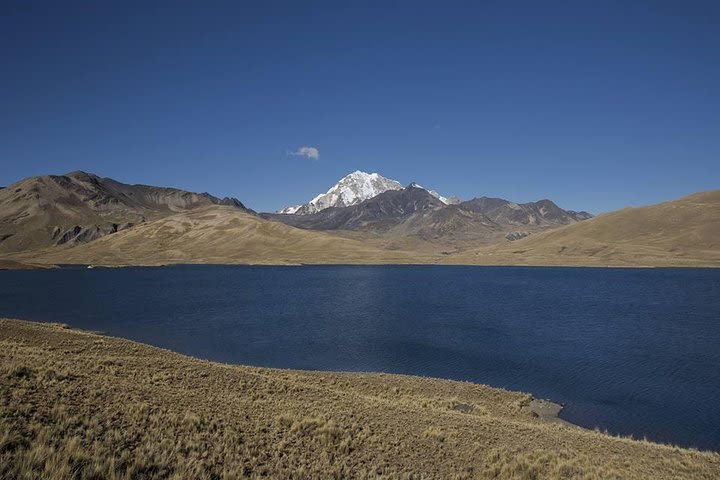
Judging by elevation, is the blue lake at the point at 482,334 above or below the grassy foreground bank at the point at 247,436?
below

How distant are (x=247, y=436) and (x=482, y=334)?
58173mm

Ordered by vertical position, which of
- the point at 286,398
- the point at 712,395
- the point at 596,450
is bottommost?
the point at 712,395

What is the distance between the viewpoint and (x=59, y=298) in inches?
4417

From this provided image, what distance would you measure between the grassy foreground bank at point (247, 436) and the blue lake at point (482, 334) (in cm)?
1576

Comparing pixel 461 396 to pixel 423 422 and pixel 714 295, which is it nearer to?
pixel 423 422

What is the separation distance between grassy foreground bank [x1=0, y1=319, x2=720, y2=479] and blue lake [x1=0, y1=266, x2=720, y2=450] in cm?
1576

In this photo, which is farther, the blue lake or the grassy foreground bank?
the blue lake

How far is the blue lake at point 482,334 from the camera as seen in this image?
42094 mm

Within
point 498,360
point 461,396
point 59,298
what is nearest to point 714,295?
point 498,360

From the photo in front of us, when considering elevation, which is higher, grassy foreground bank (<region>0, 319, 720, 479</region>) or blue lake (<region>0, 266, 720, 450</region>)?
grassy foreground bank (<region>0, 319, 720, 479</region>)

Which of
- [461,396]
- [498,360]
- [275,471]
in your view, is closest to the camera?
[275,471]

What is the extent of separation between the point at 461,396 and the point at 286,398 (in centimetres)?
1770

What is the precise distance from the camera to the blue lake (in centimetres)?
4209

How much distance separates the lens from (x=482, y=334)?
234 feet
